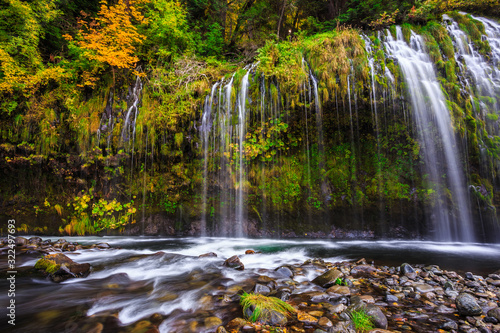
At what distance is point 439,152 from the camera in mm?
7094

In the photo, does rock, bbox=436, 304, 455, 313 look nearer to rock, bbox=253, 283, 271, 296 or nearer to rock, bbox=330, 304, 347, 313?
rock, bbox=330, 304, 347, 313

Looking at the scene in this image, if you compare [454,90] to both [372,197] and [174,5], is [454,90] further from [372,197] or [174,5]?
[174,5]

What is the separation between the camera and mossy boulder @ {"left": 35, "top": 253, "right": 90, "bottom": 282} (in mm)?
3934

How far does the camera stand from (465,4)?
8727 mm

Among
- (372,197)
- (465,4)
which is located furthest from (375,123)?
(465,4)

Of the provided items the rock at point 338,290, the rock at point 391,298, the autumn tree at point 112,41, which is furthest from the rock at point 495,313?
the autumn tree at point 112,41

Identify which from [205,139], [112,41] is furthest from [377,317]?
[112,41]

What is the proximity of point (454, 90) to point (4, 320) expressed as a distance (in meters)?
11.7

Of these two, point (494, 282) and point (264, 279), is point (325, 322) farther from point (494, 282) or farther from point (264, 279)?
point (494, 282)

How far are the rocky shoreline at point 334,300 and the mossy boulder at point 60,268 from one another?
2 cm

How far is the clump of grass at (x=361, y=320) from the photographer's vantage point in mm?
2257

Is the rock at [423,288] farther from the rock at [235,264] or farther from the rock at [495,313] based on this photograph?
the rock at [235,264]

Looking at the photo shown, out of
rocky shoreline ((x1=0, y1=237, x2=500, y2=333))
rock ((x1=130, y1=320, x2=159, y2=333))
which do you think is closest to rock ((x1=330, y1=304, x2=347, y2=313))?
rocky shoreline ((x1=0, y1=237, x2=500, y2=333))

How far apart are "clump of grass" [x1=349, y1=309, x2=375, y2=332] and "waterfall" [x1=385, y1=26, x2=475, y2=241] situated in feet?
22.0
